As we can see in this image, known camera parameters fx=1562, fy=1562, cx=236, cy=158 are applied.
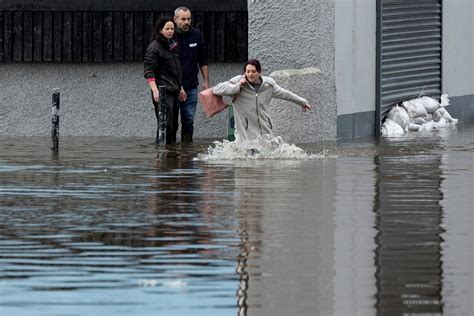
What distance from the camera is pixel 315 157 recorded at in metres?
18.2

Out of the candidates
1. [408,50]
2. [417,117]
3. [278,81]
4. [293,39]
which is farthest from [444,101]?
[278,81]

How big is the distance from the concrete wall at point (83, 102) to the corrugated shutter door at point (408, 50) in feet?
8.60

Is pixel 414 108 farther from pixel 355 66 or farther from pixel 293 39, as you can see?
pixel 293 39

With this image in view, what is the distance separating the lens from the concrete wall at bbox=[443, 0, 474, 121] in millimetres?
27469

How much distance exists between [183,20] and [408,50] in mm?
5939

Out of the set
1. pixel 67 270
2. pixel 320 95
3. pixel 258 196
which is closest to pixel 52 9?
pixel 320 95

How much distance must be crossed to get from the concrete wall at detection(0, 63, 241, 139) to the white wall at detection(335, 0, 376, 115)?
1.85 meters

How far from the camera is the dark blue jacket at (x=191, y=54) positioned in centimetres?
2138

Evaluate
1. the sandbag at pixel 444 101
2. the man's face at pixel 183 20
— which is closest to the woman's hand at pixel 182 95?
the man's face at pixel 183 20

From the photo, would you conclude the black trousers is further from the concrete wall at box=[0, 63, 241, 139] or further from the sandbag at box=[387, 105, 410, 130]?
the sandbag at box=[387, 105, 410, 130]

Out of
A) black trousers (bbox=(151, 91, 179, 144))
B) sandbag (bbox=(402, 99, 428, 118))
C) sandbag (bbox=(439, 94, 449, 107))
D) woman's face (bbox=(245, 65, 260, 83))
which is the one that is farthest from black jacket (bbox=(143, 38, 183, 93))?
sandbag (bbox=(439, 94, 449, 107))

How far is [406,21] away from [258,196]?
1287cm

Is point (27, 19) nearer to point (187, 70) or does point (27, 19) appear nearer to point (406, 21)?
point (187, 70)

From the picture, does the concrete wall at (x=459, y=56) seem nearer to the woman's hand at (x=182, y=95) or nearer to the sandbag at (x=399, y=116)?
the sandbag at (x=399, y=116)
